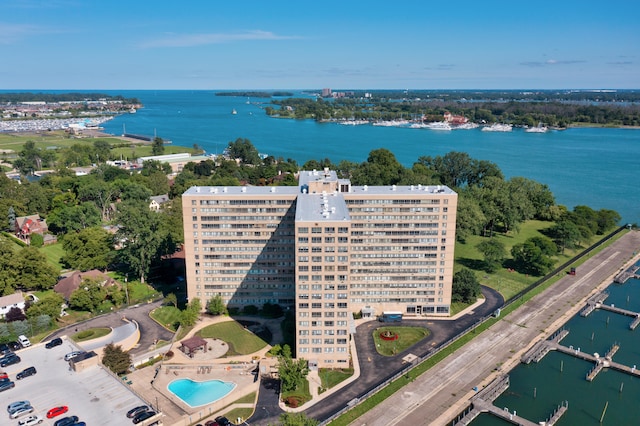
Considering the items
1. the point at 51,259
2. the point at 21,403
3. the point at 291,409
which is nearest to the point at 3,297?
the point at 51,259

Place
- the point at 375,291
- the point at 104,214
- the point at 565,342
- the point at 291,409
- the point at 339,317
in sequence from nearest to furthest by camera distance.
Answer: the point at 291,409 < the point at 339,317 < the point at 565,342 < the point at 375,291 < the point at 104,214

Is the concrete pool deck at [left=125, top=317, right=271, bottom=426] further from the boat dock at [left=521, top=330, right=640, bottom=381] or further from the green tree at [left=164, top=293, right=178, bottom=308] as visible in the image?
the boat dock at [left=521, top=330, right=640, bottom=381]

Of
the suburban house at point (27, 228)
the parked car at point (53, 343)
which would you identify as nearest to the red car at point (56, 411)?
the parked car at point (53, 343)

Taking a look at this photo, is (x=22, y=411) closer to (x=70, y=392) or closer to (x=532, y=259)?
(x=70, y=392)

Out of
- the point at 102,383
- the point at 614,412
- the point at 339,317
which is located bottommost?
the point at 614,412

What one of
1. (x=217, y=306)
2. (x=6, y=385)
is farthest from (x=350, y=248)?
(x=6, y=385)

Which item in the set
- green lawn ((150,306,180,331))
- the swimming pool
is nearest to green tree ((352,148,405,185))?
green lawn ((150,306,180,331))

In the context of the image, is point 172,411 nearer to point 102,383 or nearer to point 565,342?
point 102,383
